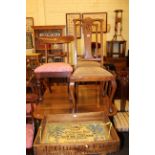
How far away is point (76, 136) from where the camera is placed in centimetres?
173

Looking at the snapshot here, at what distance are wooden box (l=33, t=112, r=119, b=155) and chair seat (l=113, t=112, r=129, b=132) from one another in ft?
1.91

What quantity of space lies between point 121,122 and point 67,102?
67cm

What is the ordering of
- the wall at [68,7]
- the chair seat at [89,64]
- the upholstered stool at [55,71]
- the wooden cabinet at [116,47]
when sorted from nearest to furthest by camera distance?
1. the upholstered stool at [55,71]
2. the chair seat at [89,64]
3. the wooden cabinet at [116,47]
4. the wall at [68,7]

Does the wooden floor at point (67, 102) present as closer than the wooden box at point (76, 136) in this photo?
No

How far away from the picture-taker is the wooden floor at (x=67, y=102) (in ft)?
8.30

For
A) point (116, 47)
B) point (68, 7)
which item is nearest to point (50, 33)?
point (68, 7)

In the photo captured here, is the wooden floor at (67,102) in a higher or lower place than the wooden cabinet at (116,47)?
lower

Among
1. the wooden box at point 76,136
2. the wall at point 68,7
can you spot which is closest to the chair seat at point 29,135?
the wooden box at point 76,136

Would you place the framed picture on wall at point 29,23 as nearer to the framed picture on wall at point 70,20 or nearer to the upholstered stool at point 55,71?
the framed picture on wall at point 70,20

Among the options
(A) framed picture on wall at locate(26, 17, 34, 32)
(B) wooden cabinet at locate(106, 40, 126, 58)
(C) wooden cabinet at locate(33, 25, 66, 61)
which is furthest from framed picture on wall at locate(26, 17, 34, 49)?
(B) wooden cabinet at locate(106, 40, 126, 58)

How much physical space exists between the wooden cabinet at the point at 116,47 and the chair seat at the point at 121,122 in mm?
2772
